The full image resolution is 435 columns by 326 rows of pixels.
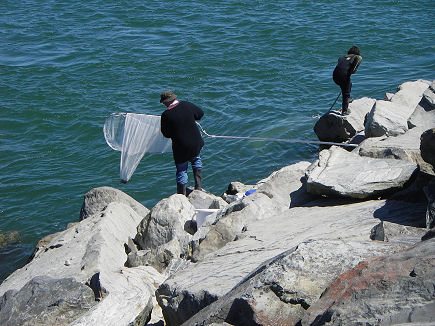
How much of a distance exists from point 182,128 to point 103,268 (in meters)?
2.90

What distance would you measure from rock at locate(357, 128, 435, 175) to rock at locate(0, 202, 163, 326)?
293 centimetres

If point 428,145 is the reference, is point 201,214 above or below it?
below

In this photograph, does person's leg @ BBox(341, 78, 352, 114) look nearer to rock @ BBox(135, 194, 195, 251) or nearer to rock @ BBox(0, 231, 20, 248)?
rock @ BBox(135, 194, 195, 251)

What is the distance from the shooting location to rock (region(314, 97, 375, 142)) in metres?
12.8

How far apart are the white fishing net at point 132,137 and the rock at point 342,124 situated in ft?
12.4

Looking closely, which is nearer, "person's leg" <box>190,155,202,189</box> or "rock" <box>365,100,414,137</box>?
"person's leg" <box>190,155,202,189</box>

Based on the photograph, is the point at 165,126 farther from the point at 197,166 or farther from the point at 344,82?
the point at 344,82

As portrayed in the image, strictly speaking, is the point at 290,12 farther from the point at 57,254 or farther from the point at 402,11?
the point at 57,254

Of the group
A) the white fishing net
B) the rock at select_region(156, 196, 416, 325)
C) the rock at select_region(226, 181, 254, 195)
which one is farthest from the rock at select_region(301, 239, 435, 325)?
the white fishing net

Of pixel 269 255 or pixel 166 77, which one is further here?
pixel 166 77

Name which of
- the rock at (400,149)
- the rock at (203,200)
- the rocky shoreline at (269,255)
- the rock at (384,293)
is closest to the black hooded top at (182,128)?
the rock at (203,200)

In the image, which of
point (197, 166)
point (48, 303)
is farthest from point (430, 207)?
point (197, 166)

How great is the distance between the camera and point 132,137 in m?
10.8

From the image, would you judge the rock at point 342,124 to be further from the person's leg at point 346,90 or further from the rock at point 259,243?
the rock at point 259,243
